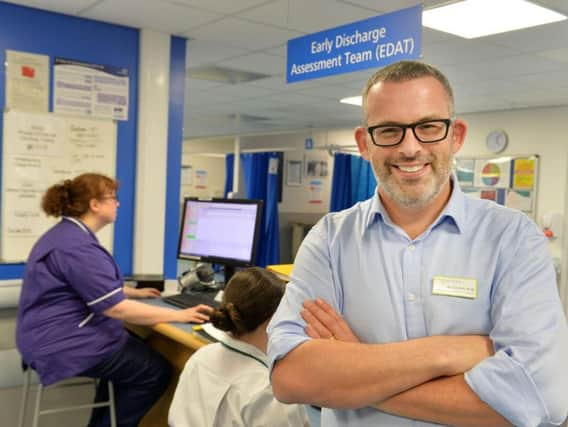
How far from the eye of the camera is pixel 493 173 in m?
Result: 6.36

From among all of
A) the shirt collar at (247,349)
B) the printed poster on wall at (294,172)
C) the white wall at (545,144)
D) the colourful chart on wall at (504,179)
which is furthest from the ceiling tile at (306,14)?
the printed poster on wall at (294,172)

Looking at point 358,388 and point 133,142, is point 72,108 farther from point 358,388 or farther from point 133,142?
point 358,388

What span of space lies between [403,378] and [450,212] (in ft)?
1.13

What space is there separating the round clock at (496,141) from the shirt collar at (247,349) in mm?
5251

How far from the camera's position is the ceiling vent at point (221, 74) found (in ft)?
15.9

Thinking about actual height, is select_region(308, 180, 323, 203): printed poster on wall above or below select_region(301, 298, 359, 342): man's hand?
above

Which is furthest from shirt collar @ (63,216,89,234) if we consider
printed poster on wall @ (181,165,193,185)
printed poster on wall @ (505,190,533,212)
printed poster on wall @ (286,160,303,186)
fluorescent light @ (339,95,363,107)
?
printed poster on wall @ (181,165,193,185)

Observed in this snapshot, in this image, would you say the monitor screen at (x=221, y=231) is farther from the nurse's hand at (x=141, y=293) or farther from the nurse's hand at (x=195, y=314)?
the nurse's hand at (x=195, y=314)

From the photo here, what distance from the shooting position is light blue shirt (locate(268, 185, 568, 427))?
103cm

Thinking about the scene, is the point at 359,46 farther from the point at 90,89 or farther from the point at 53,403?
the point at 53,403

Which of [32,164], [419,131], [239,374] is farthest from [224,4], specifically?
[419,131]

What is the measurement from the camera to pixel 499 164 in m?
6.31

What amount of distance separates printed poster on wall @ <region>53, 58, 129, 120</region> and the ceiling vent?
4.39 feet

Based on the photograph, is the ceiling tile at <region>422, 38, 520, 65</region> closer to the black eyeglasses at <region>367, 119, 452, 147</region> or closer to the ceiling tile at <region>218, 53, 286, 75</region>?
the ceiling tile at <region>218, 53, 286, 75</region>
